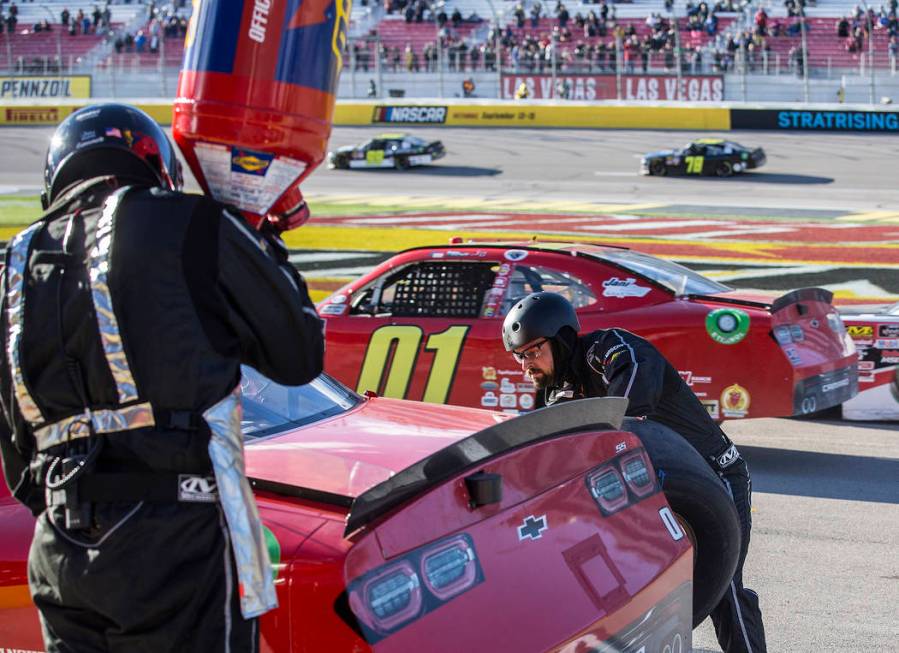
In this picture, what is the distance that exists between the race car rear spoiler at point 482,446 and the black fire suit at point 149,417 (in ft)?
1.27

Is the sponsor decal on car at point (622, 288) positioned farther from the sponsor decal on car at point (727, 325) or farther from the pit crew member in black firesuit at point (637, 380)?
the pit crew member in black firesuit at point (637, 380)

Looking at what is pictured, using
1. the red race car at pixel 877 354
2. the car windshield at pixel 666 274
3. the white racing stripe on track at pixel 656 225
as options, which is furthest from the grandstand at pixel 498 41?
the car windshield at pixel 666 274

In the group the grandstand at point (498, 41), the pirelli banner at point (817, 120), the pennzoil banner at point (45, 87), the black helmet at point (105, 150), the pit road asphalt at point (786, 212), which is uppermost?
the grandstand at point (498, 41)

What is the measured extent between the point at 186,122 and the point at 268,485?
985 mm

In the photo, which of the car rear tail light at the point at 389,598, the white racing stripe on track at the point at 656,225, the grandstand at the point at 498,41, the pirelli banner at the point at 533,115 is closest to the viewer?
the car rear tail light at the point at 389,598

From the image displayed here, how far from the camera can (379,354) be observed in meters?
8.77

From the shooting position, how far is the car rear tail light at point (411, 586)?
2.78m

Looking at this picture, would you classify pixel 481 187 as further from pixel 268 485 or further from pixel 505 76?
pixel 268 485

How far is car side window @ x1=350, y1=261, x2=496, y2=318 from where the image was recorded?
8.80 metres

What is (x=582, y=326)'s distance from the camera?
27.6ft

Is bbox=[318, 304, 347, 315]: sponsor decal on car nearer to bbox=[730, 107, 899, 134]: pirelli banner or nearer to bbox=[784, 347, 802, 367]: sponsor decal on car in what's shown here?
bbox=[784, 347, 802, 367]: sponsor decal on car

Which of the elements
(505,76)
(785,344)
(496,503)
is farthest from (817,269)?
(505,76)

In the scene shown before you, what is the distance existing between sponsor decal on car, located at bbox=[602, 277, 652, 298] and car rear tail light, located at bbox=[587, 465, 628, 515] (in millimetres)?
5056

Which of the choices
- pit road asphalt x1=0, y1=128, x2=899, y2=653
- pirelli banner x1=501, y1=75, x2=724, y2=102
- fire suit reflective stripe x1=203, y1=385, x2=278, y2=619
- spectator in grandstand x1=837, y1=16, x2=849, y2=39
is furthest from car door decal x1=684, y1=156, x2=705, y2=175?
fire suit reflective stripe x1=203, y1=385, x2=278, y2=619
